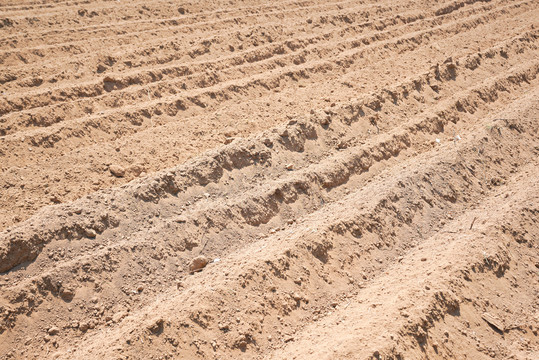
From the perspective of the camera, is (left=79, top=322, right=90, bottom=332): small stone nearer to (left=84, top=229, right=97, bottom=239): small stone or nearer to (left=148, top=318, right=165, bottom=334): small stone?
(left=148, top=318, right=165, bottom=334): small stone

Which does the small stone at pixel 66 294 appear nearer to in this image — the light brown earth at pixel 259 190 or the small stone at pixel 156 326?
the light brown earth at pixel 259 190

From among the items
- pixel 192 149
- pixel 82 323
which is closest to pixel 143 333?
pixel 82 323

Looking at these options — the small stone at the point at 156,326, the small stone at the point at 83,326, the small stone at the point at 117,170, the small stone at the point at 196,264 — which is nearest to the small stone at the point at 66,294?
the small stone at the point at 83,326

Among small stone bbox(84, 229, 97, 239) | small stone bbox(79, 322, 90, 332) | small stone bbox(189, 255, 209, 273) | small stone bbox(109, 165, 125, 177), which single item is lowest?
small stone bbox(79, 322, 90, 332)

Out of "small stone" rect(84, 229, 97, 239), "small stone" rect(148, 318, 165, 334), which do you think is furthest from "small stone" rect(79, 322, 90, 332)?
"small stone" rect(84, 229, 97, 239)

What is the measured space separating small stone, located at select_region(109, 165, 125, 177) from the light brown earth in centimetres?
5

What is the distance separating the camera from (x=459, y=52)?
9.89m

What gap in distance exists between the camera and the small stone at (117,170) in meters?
6.27

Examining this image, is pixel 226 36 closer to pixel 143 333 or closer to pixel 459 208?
pixel 459 208

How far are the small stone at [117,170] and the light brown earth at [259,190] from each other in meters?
0.05

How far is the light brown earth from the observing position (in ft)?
14.4

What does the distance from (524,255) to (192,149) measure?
4.13m

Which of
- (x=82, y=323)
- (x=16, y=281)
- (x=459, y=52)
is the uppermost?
(x=459, y=52)

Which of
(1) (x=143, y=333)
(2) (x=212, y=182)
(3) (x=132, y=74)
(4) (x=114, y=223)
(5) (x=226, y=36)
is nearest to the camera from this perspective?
(1) (x=143, y=333)
